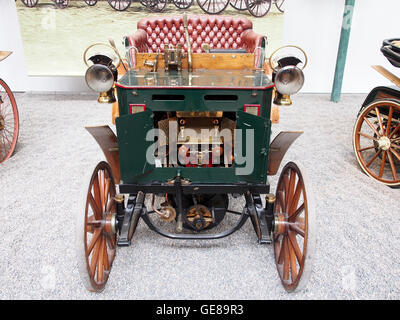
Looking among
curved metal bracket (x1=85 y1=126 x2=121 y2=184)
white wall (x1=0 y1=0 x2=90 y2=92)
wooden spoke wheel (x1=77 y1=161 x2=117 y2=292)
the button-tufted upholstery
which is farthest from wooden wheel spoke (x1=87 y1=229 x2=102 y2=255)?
white wall (x1=0 y1=0 x2=90 y2=92)

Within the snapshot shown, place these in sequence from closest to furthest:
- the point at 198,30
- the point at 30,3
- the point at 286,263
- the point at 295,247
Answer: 1. the point at 295,247
2. the point at 286,263
3. the point at 198,30
4. the point at 30,3

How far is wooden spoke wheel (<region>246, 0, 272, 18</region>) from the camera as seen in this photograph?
578cm

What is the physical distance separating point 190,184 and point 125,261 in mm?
658

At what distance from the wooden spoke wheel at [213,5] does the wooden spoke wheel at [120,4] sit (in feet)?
4.08

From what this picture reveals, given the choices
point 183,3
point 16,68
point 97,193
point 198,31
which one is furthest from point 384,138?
point 16,68

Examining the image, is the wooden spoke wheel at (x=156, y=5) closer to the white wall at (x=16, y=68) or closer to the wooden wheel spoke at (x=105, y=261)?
the white wall at (x=16, y=68)

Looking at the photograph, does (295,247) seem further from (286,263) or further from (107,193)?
(107,193)

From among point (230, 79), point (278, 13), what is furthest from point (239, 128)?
point (278, 13)

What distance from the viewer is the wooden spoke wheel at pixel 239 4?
581cm

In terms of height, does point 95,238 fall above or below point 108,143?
below

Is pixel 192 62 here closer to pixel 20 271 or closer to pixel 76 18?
pixel 20 271

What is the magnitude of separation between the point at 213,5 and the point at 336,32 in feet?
Answer: 7.18

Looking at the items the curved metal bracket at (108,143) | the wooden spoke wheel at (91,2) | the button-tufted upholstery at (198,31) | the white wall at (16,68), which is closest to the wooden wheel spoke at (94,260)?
the curved metal bracket at (108,143)

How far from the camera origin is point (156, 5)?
5789mm
